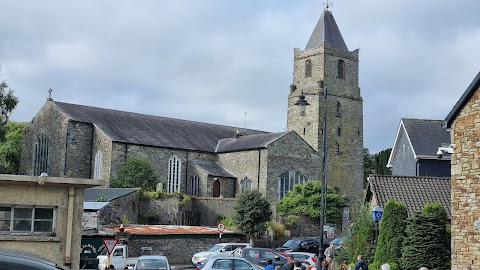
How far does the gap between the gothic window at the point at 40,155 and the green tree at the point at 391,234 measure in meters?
43.9

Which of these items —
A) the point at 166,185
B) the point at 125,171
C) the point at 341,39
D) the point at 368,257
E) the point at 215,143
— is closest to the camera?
the point at 368,257

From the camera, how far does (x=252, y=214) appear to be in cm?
5028

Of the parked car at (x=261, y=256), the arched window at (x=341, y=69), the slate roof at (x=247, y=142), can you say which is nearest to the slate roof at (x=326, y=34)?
the arched window at (x=341, y=69)

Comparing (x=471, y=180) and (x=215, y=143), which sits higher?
(x=215, y=143)

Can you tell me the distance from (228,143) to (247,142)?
2.92 meters

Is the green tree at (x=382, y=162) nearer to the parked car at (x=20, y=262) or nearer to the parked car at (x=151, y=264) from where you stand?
the parked car at (x=151, y=264)

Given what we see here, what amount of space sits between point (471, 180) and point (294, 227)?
114ft

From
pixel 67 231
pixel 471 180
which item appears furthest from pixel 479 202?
pixel 67 231

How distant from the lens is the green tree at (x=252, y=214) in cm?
5003

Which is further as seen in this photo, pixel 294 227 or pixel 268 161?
pixel 268 161

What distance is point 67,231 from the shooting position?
826 inches

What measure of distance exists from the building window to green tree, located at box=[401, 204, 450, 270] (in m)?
12.7

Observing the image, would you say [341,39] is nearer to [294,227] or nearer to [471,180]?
[294,227]

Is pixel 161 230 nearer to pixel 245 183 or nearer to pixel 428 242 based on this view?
pixel 428 242
